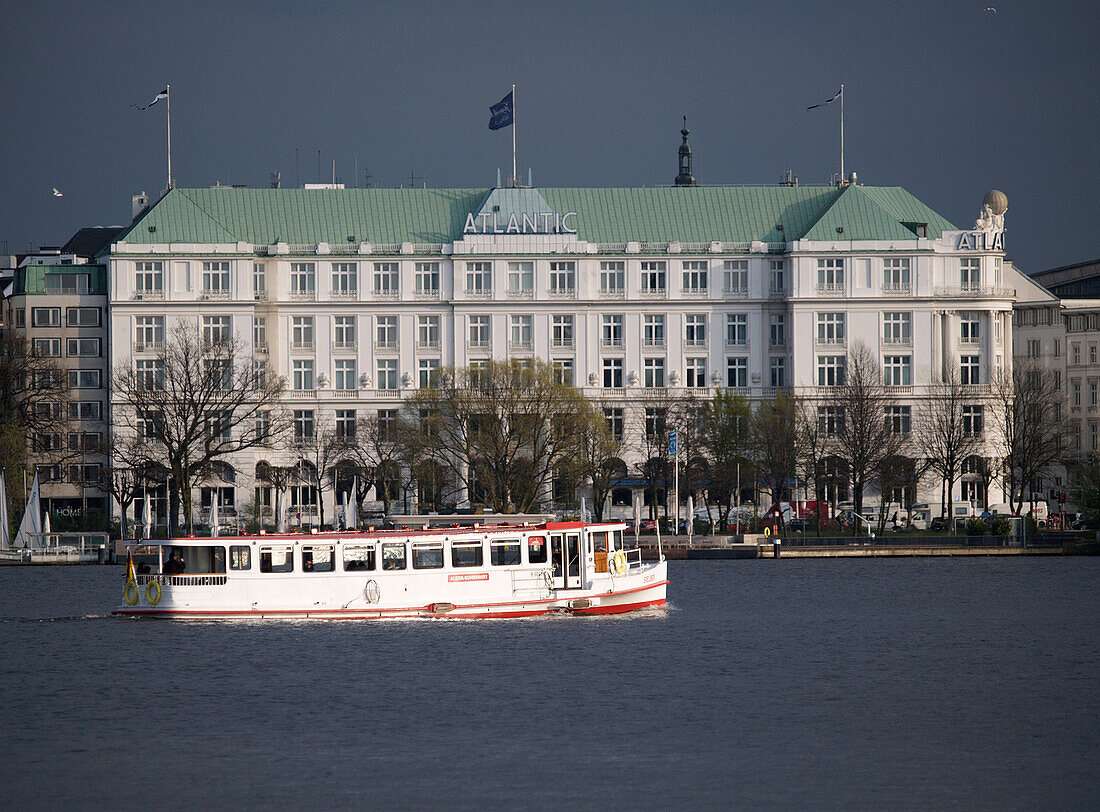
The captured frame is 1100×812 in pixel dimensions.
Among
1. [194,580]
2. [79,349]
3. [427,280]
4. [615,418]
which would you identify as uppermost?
[427,280]

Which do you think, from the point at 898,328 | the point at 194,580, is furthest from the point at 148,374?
the point at 194,580

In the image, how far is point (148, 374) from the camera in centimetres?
15825

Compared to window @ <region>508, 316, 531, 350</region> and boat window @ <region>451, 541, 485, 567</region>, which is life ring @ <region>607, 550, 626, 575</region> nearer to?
boat window @ <region>451, 541, 485, 567</region>

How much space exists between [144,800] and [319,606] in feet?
110

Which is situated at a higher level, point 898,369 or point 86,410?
point 898,369

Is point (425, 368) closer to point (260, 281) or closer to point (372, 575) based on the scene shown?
point (260, 281)

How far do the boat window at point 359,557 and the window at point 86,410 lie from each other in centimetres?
9125

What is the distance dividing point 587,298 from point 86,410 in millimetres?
46077

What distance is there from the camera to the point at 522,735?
184 ft

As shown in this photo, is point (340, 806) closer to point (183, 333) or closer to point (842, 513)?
point (842, 513)

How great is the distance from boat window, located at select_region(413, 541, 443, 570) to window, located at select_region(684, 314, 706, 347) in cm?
8764

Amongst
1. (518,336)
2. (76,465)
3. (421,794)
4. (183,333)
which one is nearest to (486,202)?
(518,336)

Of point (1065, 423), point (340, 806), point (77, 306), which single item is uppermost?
point (77, 306)

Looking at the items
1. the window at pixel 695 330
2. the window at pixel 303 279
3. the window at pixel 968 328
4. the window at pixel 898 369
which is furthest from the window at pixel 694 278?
the window at pixel 303 279
